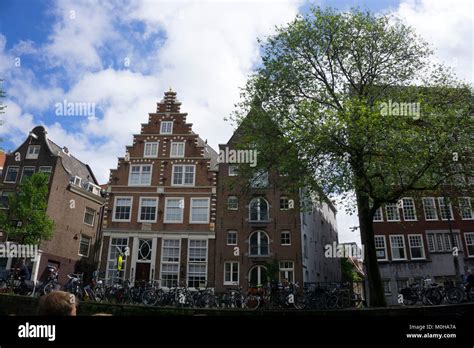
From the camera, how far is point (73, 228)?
40469 millimetres

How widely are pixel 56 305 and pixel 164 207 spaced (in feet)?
105

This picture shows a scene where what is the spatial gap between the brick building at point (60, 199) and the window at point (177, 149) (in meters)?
13.0

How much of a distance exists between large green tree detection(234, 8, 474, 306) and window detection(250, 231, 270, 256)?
43.2 ft

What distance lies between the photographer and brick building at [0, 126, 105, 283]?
3738 centimetres

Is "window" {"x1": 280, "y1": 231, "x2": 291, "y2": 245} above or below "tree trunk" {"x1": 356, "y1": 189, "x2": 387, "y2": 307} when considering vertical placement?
above

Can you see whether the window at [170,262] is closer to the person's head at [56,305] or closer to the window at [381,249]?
the window at [381,249]

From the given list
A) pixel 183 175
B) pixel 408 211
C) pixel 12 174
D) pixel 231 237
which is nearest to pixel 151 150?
pixel 183 175

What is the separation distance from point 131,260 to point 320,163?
21.3m

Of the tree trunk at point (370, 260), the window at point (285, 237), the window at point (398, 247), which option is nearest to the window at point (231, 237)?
the window at point (285, 237)

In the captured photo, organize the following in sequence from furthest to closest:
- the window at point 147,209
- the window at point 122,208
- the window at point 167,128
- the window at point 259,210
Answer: the window at point 167,128, the window at point 122,208, the window at point 147,209, the window at point 259,210

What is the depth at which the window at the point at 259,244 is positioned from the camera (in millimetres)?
32781

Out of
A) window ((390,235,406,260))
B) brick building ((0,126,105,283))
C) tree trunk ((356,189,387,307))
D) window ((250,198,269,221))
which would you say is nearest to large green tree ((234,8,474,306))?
tree trunk ((356,189,387,307))

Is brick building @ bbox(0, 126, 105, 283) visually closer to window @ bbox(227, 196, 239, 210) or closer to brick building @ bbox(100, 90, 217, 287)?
brick building @ bbox(100, 90, 217, 287)

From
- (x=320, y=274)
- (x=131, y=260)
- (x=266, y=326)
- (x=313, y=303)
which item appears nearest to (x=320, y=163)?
(x=313, y=303)
